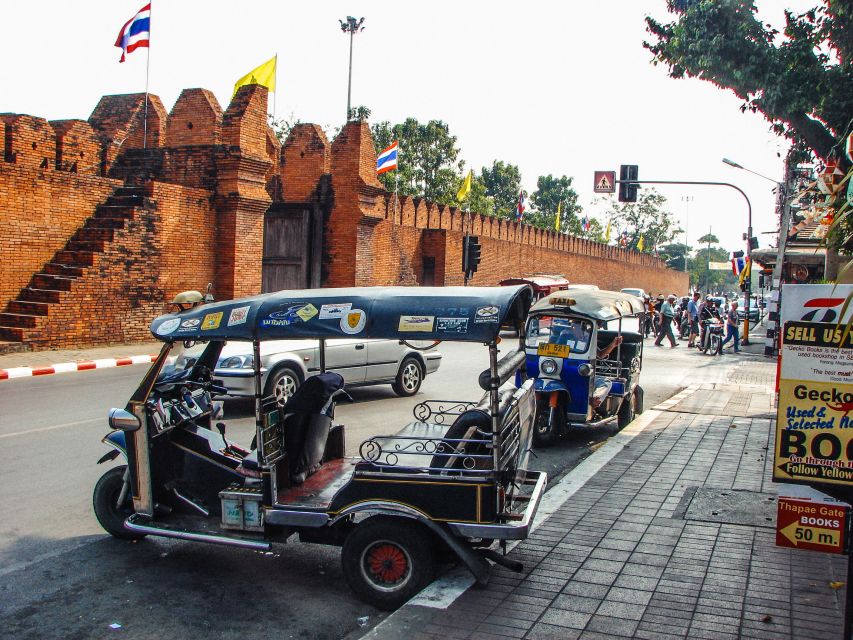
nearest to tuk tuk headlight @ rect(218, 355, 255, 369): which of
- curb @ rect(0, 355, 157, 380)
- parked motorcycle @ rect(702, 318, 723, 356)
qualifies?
curb @ rect(0, 355, 157, 380)

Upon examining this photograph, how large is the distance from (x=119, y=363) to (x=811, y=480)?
1442cm

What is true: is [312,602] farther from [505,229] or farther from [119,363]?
[505,229]

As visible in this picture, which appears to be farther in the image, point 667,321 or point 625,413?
point 667,321

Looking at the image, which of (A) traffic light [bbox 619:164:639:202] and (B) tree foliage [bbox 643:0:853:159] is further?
(A) traffic light [bbox 619:164:639:202]

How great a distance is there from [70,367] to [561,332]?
9.60m

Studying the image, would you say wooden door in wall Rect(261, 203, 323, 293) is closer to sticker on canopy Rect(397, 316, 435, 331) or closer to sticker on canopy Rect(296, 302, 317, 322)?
sticker on canopy Rect(296, 302, 317, 322)

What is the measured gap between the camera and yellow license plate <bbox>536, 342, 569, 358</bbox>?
9727 millimetres

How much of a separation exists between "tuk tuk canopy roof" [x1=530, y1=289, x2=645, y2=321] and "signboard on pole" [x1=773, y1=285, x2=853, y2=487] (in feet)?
18.5

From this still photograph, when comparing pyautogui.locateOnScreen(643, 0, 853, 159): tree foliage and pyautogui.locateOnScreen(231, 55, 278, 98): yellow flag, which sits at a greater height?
pyautogui.locateOnScreen(231, 55, 278, 98): yellow flag

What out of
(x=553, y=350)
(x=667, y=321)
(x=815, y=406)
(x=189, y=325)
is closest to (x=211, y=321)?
(x=189, y=325)

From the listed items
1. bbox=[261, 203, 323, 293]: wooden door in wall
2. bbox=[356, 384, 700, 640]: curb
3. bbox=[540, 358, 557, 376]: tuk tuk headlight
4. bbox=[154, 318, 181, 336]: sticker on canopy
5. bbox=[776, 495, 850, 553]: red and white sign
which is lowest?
bbox=[356, 384, 700, 640]: curb

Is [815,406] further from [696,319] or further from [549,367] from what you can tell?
[696,319]

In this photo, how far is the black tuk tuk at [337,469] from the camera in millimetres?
4840

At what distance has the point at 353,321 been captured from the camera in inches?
193
